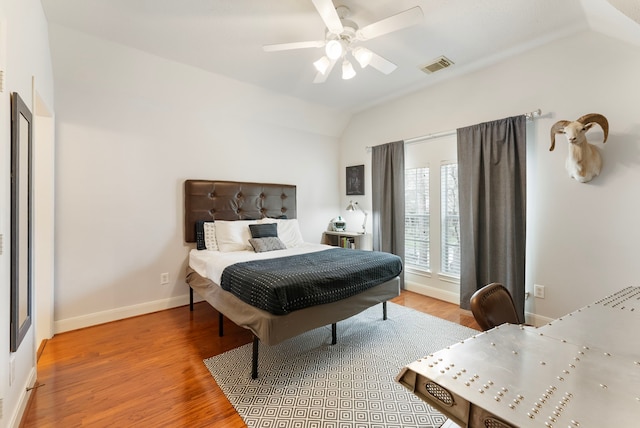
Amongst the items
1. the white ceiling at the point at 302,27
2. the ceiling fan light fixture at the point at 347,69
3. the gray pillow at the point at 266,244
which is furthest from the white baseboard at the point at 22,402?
the ceiling fan light fixture at the point at 347,69

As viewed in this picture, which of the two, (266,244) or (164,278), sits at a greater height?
(266,244)

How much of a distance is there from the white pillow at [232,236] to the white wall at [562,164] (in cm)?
306

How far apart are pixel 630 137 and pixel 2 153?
4.32 meters

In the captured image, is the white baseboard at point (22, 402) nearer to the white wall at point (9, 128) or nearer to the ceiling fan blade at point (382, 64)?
the white wall at point (9, 128)

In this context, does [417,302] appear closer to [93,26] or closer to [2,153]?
[2,153]

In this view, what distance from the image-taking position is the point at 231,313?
7.68ft

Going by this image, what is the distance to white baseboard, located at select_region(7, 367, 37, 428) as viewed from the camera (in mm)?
1567

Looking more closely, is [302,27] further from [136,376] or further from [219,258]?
[136,376]

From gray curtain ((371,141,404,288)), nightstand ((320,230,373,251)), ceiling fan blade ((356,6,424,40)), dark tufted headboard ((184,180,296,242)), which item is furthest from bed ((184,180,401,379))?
ceiling fan blade ((356,6,424,40))

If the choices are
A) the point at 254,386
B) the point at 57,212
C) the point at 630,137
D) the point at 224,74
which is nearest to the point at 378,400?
the point at 254,386

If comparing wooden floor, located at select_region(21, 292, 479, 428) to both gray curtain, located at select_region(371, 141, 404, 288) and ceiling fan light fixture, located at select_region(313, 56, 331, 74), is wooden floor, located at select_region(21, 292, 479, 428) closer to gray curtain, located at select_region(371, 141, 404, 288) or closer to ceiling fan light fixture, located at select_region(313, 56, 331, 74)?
gray curtain, located at select_region(371, 141, 404, 288)

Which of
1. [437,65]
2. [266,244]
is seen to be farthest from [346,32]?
[266,244]

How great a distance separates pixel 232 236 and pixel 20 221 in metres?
1.89

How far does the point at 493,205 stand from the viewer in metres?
3.17
